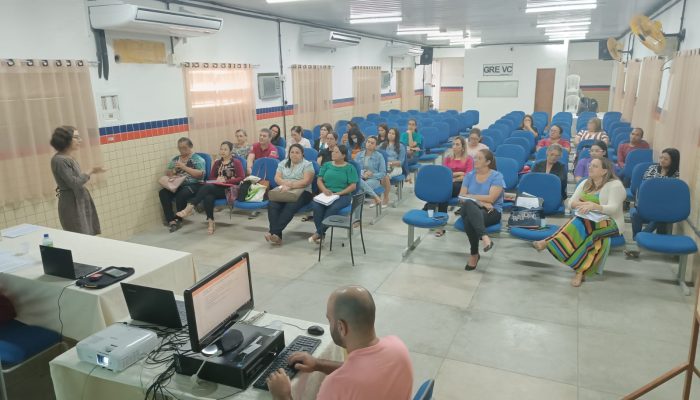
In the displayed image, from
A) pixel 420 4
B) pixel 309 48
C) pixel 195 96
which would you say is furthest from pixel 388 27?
pixel 195 96

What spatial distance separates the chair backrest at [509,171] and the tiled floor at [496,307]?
862 millimetres

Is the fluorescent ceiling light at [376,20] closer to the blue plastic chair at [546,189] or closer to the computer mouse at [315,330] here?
the blue plastic chair at [546,189]

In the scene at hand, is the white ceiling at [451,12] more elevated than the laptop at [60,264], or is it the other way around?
the white ceiling at [451,12]

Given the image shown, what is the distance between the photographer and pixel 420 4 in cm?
779

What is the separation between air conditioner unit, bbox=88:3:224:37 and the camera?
5.43 m

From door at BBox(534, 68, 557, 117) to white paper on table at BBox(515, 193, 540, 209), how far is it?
490 inches

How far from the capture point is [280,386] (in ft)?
6.31

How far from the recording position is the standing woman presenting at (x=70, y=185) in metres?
4.20

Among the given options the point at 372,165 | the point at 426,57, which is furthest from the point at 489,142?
the point at 426,57

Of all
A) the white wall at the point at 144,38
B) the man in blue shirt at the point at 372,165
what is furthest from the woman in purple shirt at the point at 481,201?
the white wall at the point at 144,38

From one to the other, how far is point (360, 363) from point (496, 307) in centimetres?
275

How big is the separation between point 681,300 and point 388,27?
359 inches

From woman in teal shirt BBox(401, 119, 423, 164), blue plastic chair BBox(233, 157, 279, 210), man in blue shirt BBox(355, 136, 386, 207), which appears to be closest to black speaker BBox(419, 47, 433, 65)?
woman in teal shirt BBox(401, 119, 423, 164)

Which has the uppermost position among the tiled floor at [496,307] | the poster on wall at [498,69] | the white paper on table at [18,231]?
the poster on wall at [498,69]
